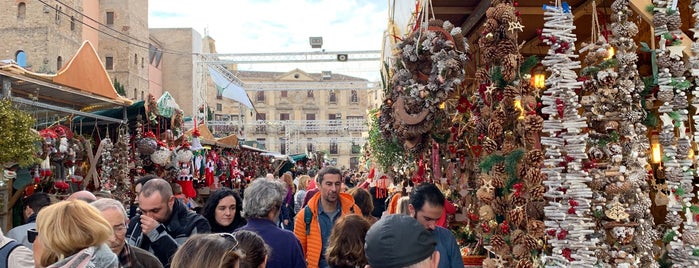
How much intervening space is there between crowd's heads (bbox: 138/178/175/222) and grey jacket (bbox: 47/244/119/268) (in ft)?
3.72

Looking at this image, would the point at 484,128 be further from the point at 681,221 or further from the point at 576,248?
the point at 681,221

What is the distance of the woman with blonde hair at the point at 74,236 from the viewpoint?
2062 mm

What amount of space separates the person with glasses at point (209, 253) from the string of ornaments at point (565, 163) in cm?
186

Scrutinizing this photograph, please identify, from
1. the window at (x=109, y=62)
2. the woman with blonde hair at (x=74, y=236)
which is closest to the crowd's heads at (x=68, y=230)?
the woman with blonde hair at (x=74, y=236)

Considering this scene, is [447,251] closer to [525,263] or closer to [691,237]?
[525,263]

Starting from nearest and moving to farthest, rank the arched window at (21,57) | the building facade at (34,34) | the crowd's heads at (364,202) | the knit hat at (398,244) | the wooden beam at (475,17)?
the knit hat at (398,244), the wooden beam at (475,17), the crowd's heads at (364,202), the arched window at (21,57), the building facade at (34,34)

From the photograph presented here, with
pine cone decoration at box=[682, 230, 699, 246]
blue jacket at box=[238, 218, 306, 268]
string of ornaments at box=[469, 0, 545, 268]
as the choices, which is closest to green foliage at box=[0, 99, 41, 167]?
blue jacket at box=[238, 218, 306, 268]

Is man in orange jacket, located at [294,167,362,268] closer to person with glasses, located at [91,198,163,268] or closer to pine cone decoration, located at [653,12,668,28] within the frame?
person with glasses, located at [91,198,163,268]

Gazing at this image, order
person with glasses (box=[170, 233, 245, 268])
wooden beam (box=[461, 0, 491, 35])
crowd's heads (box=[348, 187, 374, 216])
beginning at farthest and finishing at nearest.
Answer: crowd's heads (box=[348, 187, 374, 216]) < wooden beam (box=[461, 0, 491, 35]) < person with glasses (box=[170, 233, 245, 268])

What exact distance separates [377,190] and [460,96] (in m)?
4.20

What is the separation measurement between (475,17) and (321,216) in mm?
1992

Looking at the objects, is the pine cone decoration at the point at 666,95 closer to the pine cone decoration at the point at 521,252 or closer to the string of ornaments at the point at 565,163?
the string of ornaments at the point at 565,163

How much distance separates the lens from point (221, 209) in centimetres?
367

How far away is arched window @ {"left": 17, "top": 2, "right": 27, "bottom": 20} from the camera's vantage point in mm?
28922
